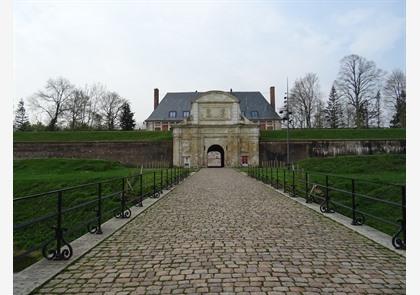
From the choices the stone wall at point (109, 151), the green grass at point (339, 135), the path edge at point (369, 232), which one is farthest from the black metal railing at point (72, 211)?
the green grass at point (339, 135)

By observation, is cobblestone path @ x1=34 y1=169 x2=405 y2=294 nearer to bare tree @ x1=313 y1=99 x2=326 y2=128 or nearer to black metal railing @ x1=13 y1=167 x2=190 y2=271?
black metal railing @ x1=13 y1=167 x2=190 y2=271

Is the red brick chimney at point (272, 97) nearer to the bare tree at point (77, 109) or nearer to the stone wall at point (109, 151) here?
the stone wall at point (109, 151)

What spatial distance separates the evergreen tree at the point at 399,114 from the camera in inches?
1701

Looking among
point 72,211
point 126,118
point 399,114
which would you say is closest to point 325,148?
point 399,114

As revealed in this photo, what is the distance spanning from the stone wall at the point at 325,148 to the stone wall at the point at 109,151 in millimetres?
11644

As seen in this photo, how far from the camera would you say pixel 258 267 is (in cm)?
384

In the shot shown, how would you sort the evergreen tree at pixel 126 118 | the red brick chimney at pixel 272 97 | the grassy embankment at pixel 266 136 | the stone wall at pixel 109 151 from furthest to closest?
the red brick chimney at pixel 272 97
the evergreen tree at pixel 126 118
the grassy embankment at pixel 266 136
the stone wall at pixel 109 151

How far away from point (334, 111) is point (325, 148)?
19515mm

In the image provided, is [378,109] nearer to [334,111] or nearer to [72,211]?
[334,111]

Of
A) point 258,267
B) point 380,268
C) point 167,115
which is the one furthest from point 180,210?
point 167,115

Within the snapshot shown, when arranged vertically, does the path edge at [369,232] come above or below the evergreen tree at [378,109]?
below

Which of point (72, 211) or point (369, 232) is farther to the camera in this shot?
point (72, 211)

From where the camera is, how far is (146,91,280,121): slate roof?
52.0 metres

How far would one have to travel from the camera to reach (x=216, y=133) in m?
36.1
